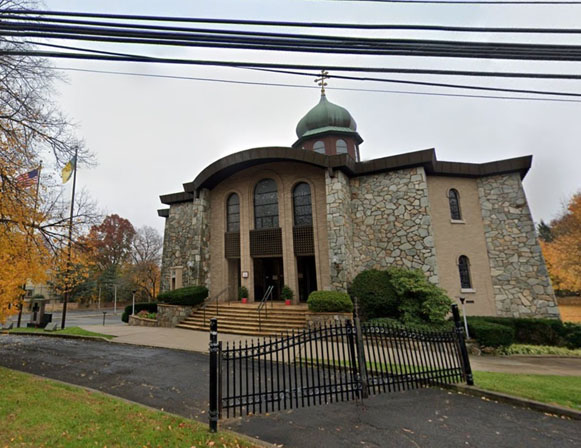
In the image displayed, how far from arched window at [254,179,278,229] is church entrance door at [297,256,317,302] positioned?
9.33 ft

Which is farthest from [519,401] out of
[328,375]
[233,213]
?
[233,213]

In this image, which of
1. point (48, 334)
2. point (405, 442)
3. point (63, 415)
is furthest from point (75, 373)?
point (48, 334)

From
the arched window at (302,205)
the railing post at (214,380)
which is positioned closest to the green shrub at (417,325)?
the arched window at (302,205)

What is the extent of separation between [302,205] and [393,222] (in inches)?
206

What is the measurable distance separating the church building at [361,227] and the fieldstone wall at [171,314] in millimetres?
2025

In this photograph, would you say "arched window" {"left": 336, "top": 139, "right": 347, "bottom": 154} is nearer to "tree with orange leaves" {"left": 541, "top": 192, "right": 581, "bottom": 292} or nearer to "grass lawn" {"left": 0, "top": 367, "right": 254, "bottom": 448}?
"grass lawn" {"left": 0, "top": 367, "right": 254, "bottom": 448}

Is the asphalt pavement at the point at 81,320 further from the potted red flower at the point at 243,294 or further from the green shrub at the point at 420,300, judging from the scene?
the green shrub at the point at 420,300

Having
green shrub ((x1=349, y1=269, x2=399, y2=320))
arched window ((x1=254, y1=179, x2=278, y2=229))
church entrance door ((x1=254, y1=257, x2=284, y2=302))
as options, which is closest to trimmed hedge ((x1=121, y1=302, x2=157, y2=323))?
church entrance door ((x1=254, y1=257, x2=284, y2=302))

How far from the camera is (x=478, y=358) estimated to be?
9.59 metres

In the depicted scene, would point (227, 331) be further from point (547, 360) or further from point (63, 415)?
point (547, 360)

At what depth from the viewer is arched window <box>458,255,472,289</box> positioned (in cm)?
1401

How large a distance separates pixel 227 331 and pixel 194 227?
763 cm

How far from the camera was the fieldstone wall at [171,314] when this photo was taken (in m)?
14.9

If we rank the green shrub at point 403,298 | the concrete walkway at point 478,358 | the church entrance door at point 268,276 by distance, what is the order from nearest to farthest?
the concrete walkway at point 478,358, the green shrub at point 403,298, the church entrance door at point 268,276
